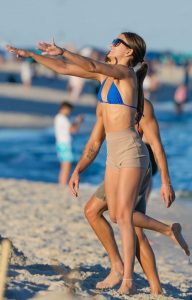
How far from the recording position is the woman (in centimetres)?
604

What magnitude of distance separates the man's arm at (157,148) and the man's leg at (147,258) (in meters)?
0.29

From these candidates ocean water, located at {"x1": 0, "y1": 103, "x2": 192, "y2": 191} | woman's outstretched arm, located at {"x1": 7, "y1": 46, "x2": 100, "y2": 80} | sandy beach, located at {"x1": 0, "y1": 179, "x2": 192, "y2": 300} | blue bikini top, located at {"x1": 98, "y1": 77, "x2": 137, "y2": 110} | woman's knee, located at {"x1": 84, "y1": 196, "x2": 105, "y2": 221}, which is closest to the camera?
woman's outstretched arm, located at {"x1": 7, "y1": 46, "x2": 100, "y2": 80}

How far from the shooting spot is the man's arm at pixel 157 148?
638cm

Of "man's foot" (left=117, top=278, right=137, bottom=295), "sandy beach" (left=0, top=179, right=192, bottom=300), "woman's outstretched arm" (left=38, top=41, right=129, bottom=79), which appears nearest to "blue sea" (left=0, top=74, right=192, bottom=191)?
"sandy beach" (left=0, top=179, right=192, bottom=300)

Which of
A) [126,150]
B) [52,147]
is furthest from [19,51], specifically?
[52,147]

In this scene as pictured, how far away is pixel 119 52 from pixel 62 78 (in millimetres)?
64694

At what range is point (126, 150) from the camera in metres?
6.09

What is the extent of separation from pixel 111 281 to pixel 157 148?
947 millimetres

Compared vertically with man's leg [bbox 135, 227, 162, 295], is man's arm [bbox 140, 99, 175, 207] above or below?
above

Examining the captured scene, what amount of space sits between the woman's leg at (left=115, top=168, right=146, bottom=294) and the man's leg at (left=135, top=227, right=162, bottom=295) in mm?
279

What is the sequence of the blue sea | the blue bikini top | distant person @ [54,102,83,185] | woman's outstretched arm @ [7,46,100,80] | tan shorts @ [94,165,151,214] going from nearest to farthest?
woman's outstretched arm @ [7,46,100,80] < the blue bikini top < tan shorts @ [94,165,151,214] < distant person @ [54,102,83,185] < the blue sea

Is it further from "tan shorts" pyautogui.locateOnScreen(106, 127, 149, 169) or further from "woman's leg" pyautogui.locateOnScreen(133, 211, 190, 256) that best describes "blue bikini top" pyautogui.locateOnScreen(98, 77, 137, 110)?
"woman's leg" pyautogui.locateOnScreen(133, 211, 190, 256)

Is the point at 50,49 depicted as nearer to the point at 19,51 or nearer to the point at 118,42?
the point at 19,51

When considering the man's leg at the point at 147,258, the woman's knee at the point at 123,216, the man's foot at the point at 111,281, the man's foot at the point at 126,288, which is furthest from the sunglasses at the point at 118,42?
the man's foot at the point at 111,281
